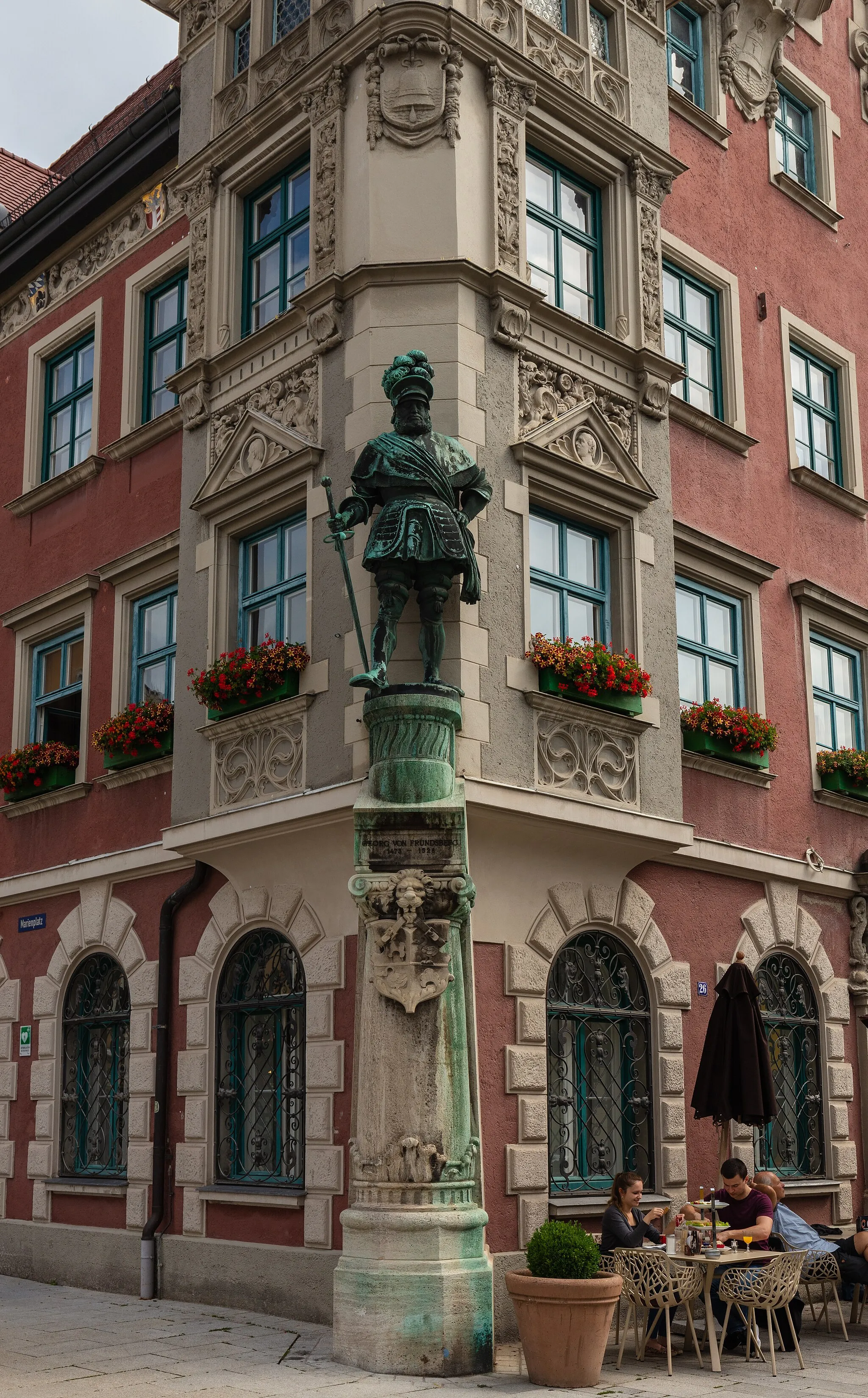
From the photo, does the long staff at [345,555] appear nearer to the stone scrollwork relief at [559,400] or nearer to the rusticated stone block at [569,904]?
the stone scrollwork relief at [559,400]

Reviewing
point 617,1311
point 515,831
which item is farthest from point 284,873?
point 617,1311

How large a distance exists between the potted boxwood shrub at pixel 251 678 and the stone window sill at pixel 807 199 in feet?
27.8

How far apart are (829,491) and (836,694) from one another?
7.31ft

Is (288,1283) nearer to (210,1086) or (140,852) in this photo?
(210,1086)

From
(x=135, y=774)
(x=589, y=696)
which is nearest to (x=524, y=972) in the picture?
(x=589, y=696)

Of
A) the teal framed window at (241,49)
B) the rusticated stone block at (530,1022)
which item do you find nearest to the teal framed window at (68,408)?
the teal framed window at (241,49)

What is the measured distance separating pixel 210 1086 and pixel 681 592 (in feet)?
20.6

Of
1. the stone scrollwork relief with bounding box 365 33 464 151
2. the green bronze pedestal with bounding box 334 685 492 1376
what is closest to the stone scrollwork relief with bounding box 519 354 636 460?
the stone scrollwork relief with bounding box 365 33 464 151

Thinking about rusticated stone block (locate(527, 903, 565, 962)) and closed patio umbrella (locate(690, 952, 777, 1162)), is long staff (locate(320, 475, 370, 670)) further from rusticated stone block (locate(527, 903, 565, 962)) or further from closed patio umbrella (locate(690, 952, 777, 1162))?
closed patio umbrella (locate(690, 952, 777, 1162))

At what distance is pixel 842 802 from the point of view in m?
16.2

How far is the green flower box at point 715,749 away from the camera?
14211 mm

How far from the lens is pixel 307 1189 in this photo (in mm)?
11969

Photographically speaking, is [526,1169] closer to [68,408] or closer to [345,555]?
[345,555]

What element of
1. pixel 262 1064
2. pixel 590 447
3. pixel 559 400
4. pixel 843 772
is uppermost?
pixel 559 400
